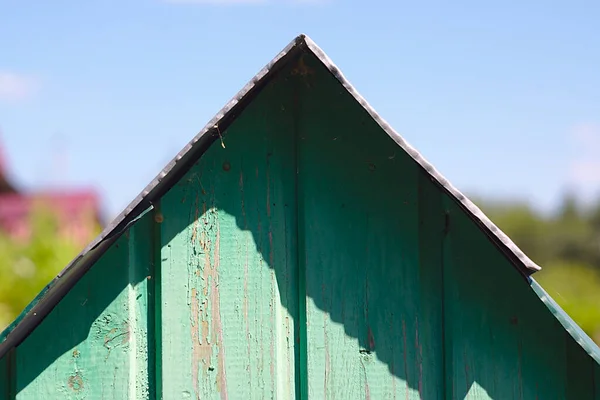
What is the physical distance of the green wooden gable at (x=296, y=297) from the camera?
5.54ft

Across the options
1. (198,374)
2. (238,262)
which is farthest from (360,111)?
(198,374)

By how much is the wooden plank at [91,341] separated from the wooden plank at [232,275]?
10 centimetres

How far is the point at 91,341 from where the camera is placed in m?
1.69

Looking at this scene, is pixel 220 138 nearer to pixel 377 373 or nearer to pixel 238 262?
pixel 238 262

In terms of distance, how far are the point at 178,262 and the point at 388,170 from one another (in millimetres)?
623

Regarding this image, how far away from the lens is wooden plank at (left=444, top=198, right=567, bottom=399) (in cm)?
169

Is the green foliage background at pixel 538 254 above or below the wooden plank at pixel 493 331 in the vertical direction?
above

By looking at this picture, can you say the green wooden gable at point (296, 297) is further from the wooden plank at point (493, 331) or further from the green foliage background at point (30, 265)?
the green foliage background at point (30, 265)

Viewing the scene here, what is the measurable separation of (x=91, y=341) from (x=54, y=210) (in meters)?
9.44

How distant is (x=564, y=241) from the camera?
49.5 metres

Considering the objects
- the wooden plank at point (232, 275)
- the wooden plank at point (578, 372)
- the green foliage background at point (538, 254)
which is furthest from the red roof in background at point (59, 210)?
the wooden plank at point (578, 372)

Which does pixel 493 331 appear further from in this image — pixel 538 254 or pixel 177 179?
pixel 538 254

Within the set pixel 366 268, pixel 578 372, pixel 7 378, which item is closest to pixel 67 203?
pixel 7 378

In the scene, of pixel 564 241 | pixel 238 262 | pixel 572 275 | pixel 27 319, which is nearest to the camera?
pixel 27 319
